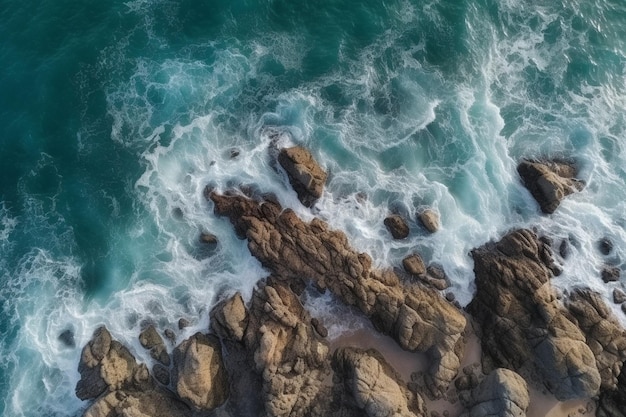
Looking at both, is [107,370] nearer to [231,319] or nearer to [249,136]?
[231,319]

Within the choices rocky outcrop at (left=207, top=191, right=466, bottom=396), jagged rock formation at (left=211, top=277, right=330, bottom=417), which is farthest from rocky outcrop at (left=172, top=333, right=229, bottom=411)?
rocky outcrop at (left=207, top=191, right=466, bottom=396)

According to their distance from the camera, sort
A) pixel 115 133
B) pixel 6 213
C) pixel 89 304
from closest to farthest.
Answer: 1. pixel 89 304
2. pixel 6 213
3. pixel 115 133

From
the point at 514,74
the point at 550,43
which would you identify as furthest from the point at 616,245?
the point at 550,43

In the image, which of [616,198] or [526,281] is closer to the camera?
[526,281]

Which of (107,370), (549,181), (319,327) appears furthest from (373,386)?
(549,181)

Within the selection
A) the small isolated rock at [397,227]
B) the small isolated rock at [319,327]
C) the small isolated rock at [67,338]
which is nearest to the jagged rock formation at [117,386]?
the small isolated rock at [67,338]

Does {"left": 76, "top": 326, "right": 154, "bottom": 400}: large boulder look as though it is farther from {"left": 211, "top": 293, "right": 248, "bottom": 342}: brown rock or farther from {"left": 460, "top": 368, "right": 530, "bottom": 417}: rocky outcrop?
{"left": 460, "top": 368, "right": 530, "bottom": 417}: rocky outcrop

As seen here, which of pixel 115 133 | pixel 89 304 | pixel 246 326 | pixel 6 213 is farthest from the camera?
pixel 115 133

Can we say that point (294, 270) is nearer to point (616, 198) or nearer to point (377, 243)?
point (377, 243)
